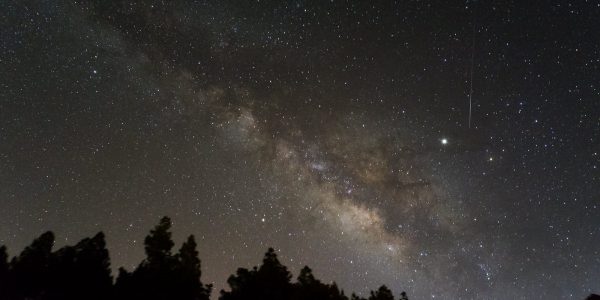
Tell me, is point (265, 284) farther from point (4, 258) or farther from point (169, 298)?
point (4, 258)

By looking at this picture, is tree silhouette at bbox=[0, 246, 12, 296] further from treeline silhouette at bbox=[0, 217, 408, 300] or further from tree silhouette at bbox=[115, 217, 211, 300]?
tree silhouette at bbox=[115, 217, 211, 300]

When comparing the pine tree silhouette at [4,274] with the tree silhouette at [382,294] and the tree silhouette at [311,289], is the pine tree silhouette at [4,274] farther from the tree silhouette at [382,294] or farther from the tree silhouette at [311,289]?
the tree silhouette at [382,294]

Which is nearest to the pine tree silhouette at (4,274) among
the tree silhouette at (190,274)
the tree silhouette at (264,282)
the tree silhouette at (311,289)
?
the tree silhouette at (190,274)

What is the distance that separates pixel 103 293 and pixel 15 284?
425 centimetres

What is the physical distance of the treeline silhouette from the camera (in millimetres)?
24250

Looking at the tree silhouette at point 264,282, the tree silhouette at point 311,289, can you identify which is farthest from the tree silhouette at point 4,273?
the tree silhouette at point 311,289

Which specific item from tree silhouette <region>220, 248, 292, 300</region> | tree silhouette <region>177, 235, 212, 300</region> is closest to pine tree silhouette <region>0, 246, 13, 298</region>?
tree silhouette <region>177, 235, 212, 300</region>

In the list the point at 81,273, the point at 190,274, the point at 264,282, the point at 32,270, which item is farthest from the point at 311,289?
the point at 32,270

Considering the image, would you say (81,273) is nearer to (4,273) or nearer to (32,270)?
(32,270)

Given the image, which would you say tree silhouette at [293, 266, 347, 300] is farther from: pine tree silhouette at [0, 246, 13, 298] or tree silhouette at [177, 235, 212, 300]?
pine tree silhouette at [0, 246, 13, 298]

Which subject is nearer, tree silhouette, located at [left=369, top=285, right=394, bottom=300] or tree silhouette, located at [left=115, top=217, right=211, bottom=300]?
tree silhouette, located at [left=115, top=217, right=211, bottom=300]

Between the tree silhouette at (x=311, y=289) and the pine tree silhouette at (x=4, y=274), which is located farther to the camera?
the tree silhouette at (x=311, y=289)

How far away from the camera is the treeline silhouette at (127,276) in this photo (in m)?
24.2

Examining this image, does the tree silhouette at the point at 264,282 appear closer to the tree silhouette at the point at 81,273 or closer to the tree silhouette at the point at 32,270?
the tree silhouette at the point at 81,273
